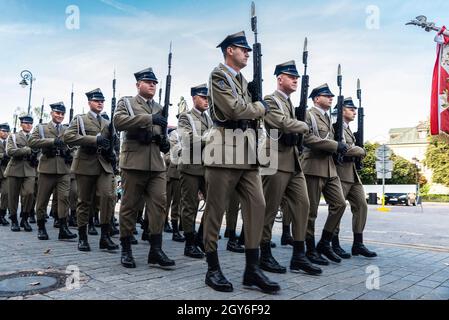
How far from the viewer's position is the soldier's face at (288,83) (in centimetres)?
505

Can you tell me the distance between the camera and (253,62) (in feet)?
14.4

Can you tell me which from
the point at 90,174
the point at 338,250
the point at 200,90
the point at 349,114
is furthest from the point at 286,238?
the point at 90,174

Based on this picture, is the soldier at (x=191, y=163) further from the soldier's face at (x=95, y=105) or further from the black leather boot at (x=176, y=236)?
the soldier's face at (x=95, y=105)

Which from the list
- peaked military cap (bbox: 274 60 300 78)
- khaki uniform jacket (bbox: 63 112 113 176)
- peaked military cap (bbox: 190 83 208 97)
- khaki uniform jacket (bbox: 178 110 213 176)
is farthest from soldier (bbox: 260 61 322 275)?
khaki uniform jacket (bbox: 63 112 113 176)

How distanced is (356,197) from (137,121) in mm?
3592

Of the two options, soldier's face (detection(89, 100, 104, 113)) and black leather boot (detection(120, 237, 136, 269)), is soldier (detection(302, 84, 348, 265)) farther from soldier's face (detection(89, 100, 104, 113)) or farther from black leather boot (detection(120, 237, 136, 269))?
soldier's face (detection(89, 100, 104, 113))

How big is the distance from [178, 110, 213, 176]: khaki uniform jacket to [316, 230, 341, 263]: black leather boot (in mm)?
2108

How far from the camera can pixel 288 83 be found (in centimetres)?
505

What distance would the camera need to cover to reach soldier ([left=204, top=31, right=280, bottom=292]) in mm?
3877

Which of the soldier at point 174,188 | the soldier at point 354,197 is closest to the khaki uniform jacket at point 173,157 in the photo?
the soldier at point 174,188

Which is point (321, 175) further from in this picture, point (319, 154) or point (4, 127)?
point (4, 127)

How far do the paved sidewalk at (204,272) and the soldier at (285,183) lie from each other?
0.91 feet
